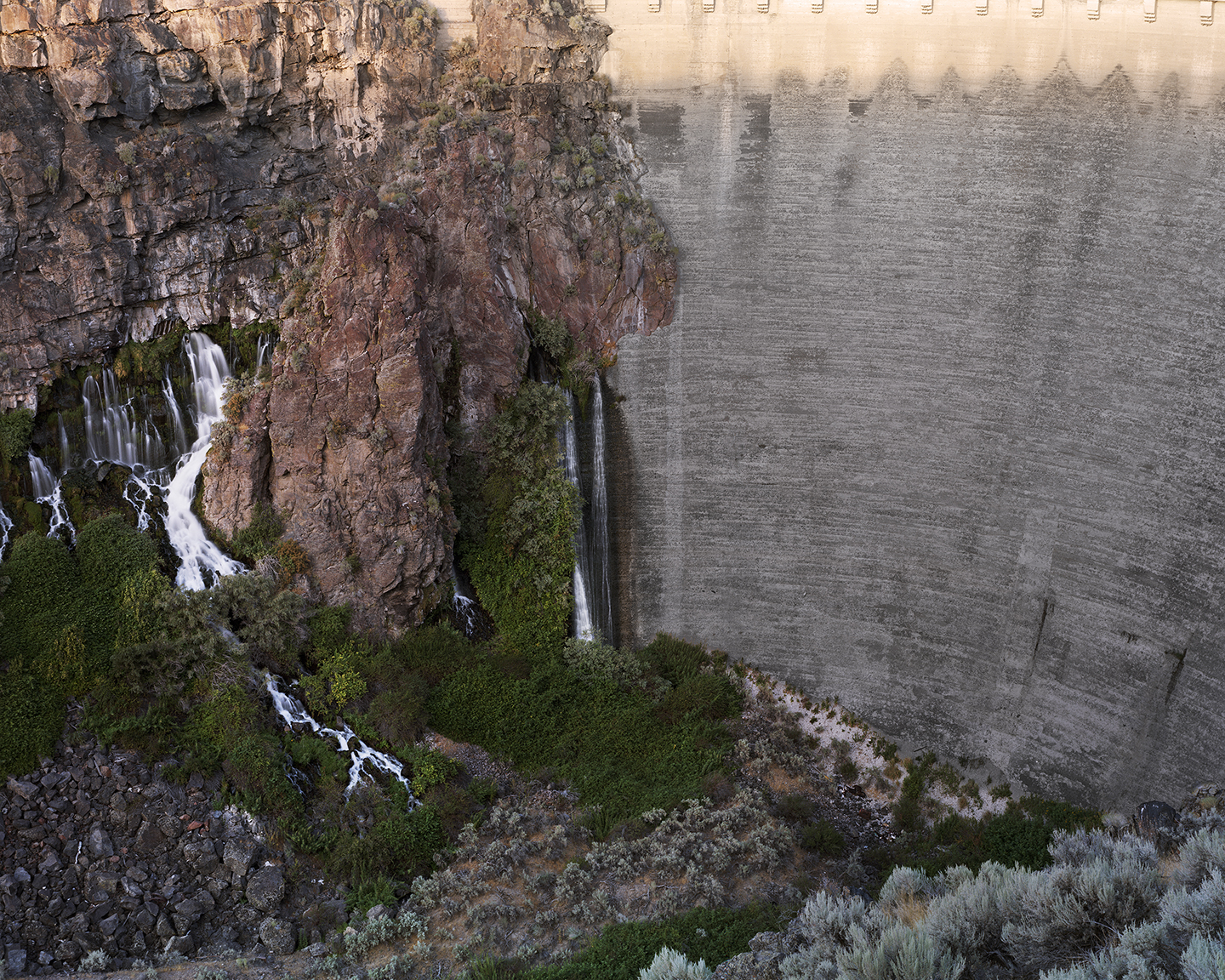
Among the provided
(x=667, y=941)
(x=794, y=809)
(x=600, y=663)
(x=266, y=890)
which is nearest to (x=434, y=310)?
(x=600, y=663)

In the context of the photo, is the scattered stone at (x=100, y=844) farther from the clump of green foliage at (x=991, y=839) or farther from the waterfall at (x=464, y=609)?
the clump of green foliage at (x=991, y=839)

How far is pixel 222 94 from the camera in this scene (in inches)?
882

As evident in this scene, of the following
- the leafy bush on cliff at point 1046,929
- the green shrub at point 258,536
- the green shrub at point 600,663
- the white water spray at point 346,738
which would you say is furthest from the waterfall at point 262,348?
the leafy bush on cliff at point 1046,929

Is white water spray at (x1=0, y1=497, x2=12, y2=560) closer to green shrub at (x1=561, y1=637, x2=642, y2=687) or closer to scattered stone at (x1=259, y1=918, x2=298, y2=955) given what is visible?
scattered stone at (x1=259, y1=918, x2=298, y2=955)

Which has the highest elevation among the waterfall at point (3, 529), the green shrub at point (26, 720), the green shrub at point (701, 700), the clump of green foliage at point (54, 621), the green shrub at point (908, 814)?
the waterfall at point (3, 529)

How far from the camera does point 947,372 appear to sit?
917 inches

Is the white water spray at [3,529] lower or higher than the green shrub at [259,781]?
higher

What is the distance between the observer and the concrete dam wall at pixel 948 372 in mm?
21094

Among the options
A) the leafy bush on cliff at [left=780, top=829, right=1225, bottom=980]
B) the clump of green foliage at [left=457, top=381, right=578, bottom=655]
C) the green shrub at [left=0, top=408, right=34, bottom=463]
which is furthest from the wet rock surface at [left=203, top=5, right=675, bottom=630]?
the leafy bush on cliff at [left=780, top=829, right=1225, bottom=980]

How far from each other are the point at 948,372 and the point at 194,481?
16426 mm

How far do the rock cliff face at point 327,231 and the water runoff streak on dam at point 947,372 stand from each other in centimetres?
275

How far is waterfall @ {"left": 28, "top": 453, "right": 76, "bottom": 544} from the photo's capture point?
18953mm

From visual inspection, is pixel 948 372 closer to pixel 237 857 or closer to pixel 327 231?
pixel 327 231

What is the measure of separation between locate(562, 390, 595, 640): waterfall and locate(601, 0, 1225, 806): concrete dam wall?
114cm
